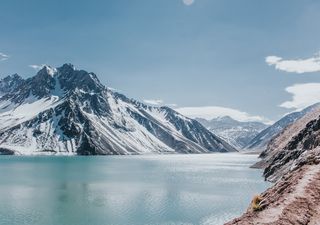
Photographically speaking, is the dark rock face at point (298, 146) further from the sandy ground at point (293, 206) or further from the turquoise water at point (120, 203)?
the sandy ground at point (293, 206)

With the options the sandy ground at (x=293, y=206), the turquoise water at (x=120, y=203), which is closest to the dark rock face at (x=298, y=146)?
the turquoise water at (x=120, y=203)

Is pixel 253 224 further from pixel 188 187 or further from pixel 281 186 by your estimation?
pixel 188 187

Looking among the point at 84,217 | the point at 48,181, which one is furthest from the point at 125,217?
the point at 48,181

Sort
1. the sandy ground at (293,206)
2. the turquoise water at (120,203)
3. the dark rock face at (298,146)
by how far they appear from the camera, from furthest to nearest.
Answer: the dark rock face at (298,146), the turquoise water at (120,203), the sandy ground at (293,206)

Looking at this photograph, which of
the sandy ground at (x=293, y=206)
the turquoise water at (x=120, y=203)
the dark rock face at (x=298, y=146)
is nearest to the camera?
the sandy ground at (x=293, y=206)

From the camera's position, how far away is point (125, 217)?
87250mm

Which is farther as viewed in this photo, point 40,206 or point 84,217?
point 40,206

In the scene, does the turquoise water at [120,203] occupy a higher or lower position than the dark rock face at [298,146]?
lower

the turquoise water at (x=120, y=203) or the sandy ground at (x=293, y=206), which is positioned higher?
the sandy ground at (x=293, y=206)

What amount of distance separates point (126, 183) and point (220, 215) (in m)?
75.4

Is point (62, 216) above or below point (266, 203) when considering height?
below

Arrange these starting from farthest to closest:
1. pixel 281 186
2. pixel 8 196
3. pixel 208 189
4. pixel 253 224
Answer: pixel 208 189, pixel 8 196, pixel 281 186, pixel 253 224

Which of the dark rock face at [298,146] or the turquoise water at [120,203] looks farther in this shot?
the dark rock face at [298,146]

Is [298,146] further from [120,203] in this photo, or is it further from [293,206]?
[293,206]
